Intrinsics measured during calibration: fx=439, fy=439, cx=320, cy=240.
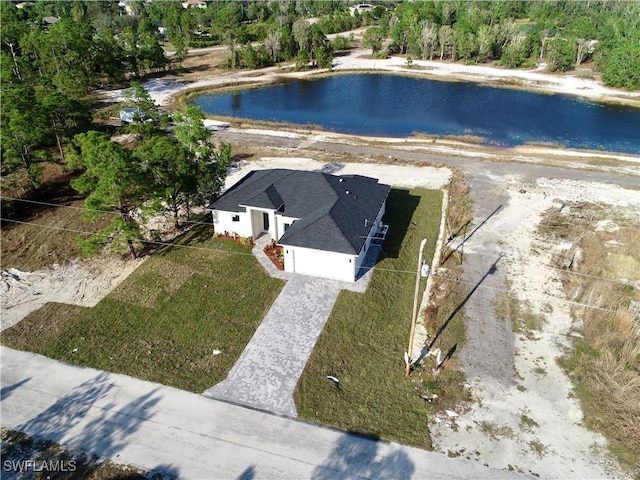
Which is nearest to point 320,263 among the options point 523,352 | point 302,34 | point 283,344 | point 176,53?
point 283,344

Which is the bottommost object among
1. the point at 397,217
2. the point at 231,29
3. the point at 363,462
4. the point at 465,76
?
→ the point at 363,462

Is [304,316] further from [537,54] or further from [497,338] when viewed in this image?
[537,54]

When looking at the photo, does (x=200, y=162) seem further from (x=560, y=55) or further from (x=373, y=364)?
(x=560, y=55)

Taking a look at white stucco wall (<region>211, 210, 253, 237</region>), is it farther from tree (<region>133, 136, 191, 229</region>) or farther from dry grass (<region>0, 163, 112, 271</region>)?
dry grass (<region>0, 163, 112, 271</region>)

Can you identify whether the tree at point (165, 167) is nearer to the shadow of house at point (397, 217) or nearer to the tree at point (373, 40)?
the shadow of house at point (397, 217)

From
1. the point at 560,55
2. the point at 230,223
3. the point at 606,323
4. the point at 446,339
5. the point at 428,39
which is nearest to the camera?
the point at 446,339

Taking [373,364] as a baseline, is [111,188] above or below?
above

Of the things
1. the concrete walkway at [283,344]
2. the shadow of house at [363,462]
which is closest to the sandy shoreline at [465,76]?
the concrete walkway at [283,344]
